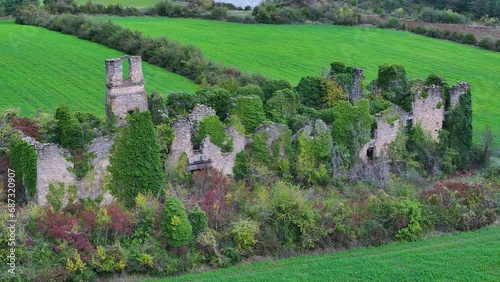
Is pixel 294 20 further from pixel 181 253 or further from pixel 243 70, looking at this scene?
pixel 181 253

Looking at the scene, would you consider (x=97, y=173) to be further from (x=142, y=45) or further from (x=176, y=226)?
(x=142, y=45)

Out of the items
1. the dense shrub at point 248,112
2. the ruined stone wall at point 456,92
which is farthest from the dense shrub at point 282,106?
the ruined stone wall at point 456,92

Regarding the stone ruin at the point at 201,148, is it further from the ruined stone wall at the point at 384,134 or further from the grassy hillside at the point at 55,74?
the grassy hillside at the point at 55,74

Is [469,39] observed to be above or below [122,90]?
below

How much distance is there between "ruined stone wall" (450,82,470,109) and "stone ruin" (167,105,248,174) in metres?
14.2

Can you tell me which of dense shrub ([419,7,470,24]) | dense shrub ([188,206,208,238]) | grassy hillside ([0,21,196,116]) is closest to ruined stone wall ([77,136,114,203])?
dense shrub ([188,206,208,238])

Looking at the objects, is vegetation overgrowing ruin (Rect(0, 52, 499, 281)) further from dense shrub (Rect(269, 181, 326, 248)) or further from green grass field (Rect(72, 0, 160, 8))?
green grass field (Rect(72, 0, 160, 8))

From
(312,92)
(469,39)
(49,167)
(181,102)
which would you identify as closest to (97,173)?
(49,167)

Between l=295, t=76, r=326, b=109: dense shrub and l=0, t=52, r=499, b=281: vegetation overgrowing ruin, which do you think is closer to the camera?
l=0, t=52, r=499, b=281: vegetation overgrowing ruin

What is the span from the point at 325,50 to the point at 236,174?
41615mm

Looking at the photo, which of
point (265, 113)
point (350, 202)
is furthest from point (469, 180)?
point (265, 113)

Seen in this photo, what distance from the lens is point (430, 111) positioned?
45000 mm

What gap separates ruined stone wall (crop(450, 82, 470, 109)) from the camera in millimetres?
45719

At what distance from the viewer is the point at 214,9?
9394 cm
